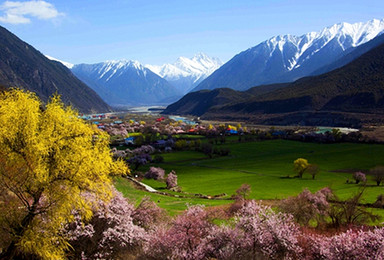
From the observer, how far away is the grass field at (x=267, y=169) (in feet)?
175

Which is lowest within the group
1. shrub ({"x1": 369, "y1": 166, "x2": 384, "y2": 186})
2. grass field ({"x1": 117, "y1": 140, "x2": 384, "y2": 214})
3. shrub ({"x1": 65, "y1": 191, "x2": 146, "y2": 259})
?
grass field ({"x1": 117, "y1": 140, "x2": 384, "y2": 214})

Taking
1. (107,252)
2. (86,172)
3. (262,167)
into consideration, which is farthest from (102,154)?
(262,167)

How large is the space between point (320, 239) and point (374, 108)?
649ft

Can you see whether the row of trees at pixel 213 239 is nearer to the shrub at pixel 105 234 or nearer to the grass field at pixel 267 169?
the shrub at pixel 105 234

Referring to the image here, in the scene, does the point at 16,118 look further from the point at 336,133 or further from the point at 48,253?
the point at 336,133

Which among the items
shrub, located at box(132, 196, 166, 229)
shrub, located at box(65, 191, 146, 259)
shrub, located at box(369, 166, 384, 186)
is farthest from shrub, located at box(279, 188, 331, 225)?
shrub, located at box(369, 166, 384, 186)

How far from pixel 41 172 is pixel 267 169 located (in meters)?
66.7

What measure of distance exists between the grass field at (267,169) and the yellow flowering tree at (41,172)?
18.3 m

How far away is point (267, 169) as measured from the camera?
80.6 metres

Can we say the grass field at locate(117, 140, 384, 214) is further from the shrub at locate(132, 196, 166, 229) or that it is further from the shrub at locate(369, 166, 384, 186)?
the shrub at locate(132, 196, 166, 229)

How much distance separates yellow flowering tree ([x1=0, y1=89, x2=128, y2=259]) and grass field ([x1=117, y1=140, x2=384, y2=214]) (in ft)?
60.0

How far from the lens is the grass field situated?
53.4 m

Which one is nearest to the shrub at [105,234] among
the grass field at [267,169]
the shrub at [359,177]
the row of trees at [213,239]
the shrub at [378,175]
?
the row of trees at [213,239]

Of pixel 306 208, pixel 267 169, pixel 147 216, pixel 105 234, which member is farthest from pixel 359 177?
pixel 105 234
